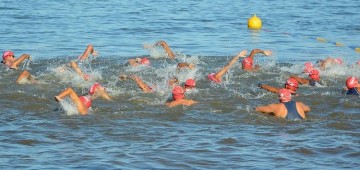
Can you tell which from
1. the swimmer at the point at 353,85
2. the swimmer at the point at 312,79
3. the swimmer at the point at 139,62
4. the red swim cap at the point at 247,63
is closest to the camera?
the swimmer at the point at 353,85

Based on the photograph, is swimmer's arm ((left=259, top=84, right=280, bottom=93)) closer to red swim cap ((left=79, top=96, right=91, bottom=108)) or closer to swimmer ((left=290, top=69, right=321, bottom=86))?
swimmer ((left=290, top=69, right=321, bottom=86))

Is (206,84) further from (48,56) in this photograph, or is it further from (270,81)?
(48,56)

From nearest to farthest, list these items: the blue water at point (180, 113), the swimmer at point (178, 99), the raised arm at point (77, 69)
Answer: the blue water at point (180, 113) < the swimmer at point (178, 99) < the raised arm at point (77, 69)

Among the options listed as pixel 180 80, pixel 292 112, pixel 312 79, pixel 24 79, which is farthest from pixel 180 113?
pixel 24 79

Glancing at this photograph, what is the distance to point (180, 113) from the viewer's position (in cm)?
1524

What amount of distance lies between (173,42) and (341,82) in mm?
9819

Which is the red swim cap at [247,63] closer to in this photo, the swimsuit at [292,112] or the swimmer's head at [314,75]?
the swimmer's head at [314,75]

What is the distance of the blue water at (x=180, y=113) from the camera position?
12156 mm

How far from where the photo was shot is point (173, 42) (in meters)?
27.6

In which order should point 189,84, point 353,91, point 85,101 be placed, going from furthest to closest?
point 189,84
point 353,91
point 85,101

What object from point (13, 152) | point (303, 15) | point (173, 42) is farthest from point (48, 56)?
point (303, 15)

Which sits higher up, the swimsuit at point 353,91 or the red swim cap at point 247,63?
the red swim cap at point 247,63

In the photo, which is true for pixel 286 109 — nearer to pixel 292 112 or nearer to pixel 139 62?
pixel 292 112

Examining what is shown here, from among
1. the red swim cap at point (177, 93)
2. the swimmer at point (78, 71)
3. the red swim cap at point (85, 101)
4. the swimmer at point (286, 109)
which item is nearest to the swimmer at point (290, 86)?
the swimmer at point (286, 109)
